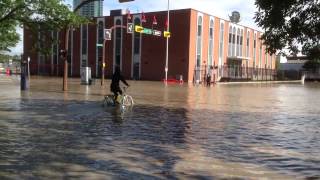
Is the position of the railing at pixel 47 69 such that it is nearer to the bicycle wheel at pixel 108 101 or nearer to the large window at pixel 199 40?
the large window at pixel 199 40

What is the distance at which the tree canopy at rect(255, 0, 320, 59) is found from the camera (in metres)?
9.10

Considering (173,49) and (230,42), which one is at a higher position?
(230,42)

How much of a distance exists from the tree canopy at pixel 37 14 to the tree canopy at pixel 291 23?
19.6 metres

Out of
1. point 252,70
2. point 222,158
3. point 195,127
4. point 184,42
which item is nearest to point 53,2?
point 195,127

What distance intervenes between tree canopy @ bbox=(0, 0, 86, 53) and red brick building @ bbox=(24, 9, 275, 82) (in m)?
35.0

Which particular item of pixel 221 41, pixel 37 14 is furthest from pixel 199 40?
pixel 37 14

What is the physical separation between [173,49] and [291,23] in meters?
62.9

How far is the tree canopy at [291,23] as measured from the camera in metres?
9.10

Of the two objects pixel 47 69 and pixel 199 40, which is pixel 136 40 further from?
pixel 47 69

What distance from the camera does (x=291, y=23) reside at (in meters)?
9.27

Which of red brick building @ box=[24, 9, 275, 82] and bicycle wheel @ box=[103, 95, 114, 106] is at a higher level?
red brick building @ box=[24, 9, 275, 82]

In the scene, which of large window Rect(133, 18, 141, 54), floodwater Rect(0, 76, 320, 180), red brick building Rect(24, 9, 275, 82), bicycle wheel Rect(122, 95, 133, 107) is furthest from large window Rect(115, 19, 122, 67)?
floodwater Rect(0, 76, 320, 180)

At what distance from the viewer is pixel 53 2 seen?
92.2ft

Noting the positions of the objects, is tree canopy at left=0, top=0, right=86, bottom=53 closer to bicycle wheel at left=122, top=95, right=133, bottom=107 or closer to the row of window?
bicycle wheel at left=122, top=95, right=133, bottom=107
